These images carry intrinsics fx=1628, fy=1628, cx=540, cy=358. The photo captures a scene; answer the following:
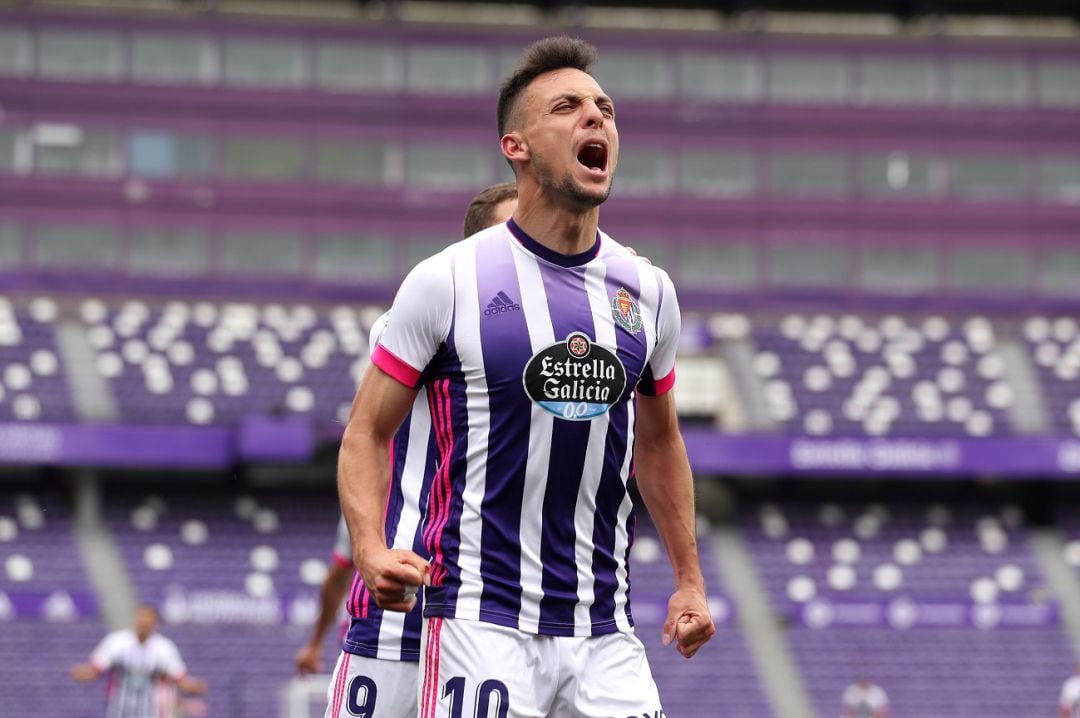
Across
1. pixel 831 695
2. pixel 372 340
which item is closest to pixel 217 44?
pixel 831 695

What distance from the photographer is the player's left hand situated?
4355mm

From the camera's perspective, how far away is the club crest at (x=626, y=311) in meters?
4.31

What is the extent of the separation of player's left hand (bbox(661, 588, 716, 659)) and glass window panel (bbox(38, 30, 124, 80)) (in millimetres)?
28889

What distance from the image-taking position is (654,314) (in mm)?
4449

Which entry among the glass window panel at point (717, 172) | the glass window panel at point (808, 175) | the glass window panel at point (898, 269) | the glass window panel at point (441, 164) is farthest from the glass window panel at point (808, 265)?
the glass window panel at point (441, 164)

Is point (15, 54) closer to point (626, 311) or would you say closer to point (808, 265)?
point (808, 265)

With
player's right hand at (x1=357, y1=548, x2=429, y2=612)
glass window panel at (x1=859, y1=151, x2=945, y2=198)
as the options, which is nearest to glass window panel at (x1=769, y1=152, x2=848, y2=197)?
glass window panel at (x1=859, y1=151, x2=945, y2=198)

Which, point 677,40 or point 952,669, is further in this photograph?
point 677,40

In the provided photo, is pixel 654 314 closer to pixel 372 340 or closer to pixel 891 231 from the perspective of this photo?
pixel 372 340

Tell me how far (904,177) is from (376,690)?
29602 millimetres

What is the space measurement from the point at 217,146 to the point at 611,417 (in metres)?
28.4

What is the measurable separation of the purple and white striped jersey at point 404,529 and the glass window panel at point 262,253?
27434 mm

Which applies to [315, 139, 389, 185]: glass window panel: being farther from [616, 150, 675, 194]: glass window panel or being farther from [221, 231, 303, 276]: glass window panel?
[616, 150, 675, 194]: glass window panel

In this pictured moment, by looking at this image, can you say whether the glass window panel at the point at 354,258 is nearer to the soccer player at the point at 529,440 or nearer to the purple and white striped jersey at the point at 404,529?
the purple and white striped jersey at the point at 404,529
